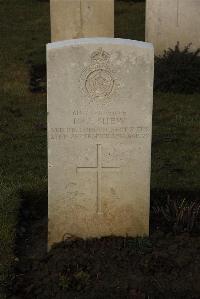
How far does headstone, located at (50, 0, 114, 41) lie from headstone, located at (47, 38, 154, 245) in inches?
219

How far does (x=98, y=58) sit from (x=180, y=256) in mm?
1532

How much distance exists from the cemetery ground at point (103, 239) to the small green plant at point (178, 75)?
13 centimetres

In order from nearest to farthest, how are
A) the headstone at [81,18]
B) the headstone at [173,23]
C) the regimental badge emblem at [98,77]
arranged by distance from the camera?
the regimental badge emblem at [98,77]
the headstone at [173,23]
the headstone at [81,18]

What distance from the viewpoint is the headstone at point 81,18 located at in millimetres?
10352

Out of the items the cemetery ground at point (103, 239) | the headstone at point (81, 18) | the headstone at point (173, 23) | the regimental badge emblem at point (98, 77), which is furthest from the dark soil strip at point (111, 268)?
the headstone at point (81, 18)

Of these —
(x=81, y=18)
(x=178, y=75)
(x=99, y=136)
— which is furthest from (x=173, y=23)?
(x=99, y=136)

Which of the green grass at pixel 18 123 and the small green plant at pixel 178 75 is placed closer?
the green grass at pixel 18 123

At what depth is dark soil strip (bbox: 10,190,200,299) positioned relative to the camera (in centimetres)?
464

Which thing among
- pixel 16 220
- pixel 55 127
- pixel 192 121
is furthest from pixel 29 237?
pixel 192 121

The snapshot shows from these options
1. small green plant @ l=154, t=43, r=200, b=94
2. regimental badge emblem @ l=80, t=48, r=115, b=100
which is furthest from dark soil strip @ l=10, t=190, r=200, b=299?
small green plant @ l=154, t=43, r=200, b=94

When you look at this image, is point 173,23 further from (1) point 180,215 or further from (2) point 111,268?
(2) point 111,268

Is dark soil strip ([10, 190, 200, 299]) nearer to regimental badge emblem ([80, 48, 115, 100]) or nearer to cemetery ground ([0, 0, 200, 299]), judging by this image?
cemetery ground ([0, 0, 200, 299])

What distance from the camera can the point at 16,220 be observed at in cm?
558

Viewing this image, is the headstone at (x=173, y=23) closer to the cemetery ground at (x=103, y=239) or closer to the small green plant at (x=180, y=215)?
the cemetery ground at (x=103, y=239)
